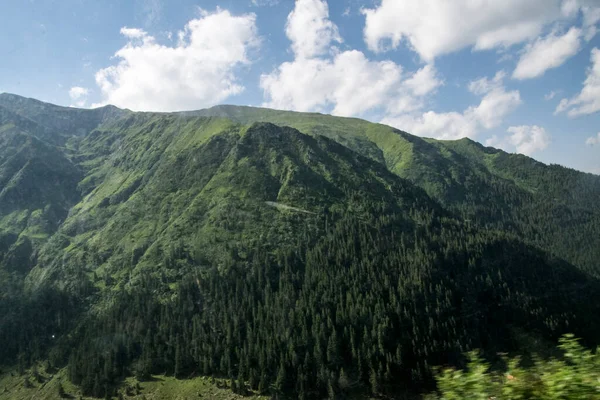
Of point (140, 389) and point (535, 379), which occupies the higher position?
point (535, 379)

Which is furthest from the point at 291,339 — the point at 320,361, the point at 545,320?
the point at 545,320

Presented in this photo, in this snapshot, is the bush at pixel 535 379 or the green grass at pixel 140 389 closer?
the bush at pixel 535 379

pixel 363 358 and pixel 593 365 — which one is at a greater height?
pixel 593 365

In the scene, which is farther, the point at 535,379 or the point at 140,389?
the point at 140,389

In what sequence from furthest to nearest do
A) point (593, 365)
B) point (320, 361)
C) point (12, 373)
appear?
point (12, 373) < point (320, 361) < point (593, 365)

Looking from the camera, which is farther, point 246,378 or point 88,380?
point 88,380

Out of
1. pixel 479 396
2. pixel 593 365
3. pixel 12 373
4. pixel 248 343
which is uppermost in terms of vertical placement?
pixel 593 365

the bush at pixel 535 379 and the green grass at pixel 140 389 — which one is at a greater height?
the bush at pixel 535 379

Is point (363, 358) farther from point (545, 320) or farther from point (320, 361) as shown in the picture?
point (545, 320)

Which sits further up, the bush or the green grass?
the bush

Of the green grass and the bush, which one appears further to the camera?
the green grass

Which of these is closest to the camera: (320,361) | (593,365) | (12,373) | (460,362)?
(593,365)
